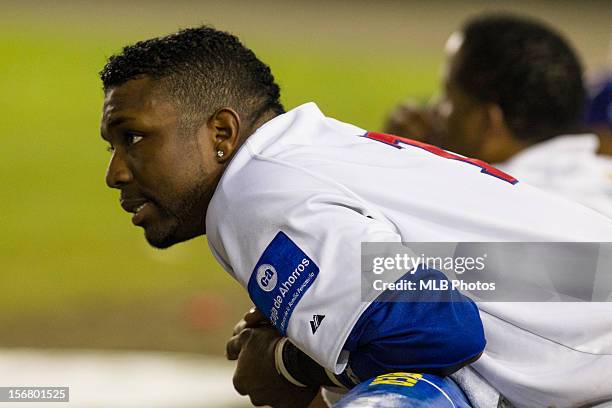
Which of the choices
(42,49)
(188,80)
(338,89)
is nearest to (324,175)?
(188,80)

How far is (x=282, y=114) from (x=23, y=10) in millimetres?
14396

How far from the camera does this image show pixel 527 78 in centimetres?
375

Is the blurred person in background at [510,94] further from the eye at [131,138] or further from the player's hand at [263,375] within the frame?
the eye at [131,138]

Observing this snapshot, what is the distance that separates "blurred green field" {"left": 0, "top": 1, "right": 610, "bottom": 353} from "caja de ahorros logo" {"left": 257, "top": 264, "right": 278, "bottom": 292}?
3498 millimetres

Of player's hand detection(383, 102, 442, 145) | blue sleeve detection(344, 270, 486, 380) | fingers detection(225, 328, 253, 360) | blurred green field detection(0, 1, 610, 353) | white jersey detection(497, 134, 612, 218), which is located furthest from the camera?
blurred green field detection(0, 1, 610, 353)

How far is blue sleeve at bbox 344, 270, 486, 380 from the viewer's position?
6.27ft

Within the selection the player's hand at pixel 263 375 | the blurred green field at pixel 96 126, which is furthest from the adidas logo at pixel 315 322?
the blurred green field at pixel 96 126

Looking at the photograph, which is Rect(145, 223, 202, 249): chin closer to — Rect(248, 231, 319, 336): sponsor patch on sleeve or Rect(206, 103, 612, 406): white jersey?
Rect(206, 103, 612, 406): white jersey

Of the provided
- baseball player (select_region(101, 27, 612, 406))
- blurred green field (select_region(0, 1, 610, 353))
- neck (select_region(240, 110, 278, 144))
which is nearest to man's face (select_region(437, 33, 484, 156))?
baseball player (select_region(101, 27, 612, 406))

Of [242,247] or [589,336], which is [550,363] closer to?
[589,336]

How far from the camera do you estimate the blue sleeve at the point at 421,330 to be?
191 cm

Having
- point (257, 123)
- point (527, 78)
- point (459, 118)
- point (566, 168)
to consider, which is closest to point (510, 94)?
point (527, 78)

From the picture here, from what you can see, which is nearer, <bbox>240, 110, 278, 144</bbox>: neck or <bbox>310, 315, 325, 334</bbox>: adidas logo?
<bbox>310, 315, 325, 334</bbox>: adidas logo

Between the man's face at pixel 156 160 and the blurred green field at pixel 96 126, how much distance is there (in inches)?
124
